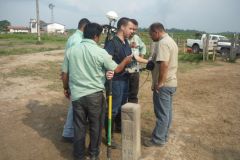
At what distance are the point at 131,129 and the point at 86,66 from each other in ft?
3.23

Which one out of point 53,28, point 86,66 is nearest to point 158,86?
point 86,66

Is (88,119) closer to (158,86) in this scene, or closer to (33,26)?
(158,86)

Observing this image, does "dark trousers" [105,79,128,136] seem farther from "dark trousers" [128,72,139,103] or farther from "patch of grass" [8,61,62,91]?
"patch of grass" [8,61,62,91]

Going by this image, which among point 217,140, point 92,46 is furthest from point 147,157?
point 92,46

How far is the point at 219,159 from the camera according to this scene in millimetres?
4266

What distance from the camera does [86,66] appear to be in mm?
3773

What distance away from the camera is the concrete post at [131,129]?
12.3 ft

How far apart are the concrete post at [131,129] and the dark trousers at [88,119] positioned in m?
Answer: 0.37

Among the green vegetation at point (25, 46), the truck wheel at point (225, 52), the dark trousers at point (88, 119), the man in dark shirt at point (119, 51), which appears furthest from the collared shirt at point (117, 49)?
the green vegetation at point (25, 46)

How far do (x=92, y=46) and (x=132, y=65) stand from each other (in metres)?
1.24

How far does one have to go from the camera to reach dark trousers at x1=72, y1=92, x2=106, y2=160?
3.87m

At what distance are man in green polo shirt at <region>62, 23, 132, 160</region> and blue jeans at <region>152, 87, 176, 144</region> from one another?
0.85 meters

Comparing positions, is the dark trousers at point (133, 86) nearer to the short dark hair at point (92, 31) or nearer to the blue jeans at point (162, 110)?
the blue jeans at point (162, 110)

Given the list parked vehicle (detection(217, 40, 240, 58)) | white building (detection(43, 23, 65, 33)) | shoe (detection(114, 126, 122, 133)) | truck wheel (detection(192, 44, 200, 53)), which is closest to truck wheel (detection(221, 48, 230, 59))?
parked vehicle (detection(217, 40, 240, 58))
